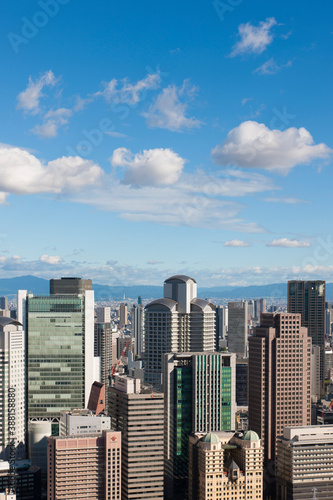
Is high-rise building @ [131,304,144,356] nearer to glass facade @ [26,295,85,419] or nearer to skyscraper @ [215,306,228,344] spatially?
skyscraper @ [215,306,228,344]

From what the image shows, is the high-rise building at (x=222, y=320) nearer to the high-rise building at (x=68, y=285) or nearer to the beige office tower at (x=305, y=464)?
the high-rise building at (x=68, y=285)

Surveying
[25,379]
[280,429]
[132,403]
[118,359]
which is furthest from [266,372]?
[118,359]

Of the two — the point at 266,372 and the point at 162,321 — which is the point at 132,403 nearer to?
the point at 266,372

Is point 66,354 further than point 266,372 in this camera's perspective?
Yes

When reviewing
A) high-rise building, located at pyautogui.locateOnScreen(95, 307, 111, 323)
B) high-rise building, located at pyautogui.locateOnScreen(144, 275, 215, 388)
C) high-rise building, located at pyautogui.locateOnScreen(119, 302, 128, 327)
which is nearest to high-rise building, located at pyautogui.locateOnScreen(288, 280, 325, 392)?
high-rise building, located at pyautogui.locateOnScreen(144, 275, 215, 388)

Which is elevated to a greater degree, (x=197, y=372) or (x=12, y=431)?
(x=197, y=372)

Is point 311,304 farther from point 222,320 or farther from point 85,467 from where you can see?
point 85,467

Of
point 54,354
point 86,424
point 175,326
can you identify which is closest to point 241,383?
point 175,326
